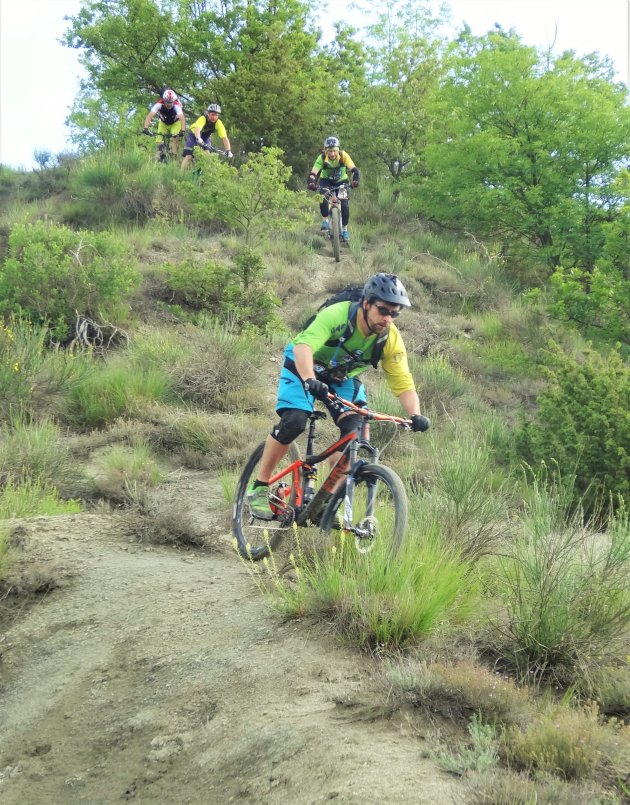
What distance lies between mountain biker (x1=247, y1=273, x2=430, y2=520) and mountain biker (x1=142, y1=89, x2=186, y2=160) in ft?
48.4

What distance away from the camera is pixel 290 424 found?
261 inches

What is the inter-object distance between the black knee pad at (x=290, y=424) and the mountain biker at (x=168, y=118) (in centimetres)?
1476

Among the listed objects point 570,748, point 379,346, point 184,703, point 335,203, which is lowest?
point 184,703

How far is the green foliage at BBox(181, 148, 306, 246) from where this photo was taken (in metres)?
14.8

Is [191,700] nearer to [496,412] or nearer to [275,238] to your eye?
[496,412]

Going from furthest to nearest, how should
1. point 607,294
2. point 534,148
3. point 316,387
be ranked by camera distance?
1. point 534,148
2. point 607,294
3. point 316,387

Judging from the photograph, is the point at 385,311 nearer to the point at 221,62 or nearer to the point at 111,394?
the point at 111,394

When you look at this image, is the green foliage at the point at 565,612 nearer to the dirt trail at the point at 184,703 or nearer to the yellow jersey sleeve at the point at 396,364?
the dirt trail at the point at 184,703

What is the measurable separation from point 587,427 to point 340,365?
5.05 meters

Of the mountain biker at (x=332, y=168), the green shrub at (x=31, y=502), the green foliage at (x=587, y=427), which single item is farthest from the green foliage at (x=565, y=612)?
the mountain biker at (x=332, y=168)

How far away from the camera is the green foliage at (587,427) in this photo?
390 inches

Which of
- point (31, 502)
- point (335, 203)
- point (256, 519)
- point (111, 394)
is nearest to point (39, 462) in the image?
point (31, 502)

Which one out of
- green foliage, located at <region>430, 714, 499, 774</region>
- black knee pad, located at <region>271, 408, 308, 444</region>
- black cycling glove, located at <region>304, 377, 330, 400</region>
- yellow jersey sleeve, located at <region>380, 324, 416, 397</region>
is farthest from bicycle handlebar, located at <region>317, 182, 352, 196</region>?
green foliage, located at <region>430, 714, 499, 774</region>

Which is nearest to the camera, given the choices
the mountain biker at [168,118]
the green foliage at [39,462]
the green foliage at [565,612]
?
the green foliage at [565,612]
